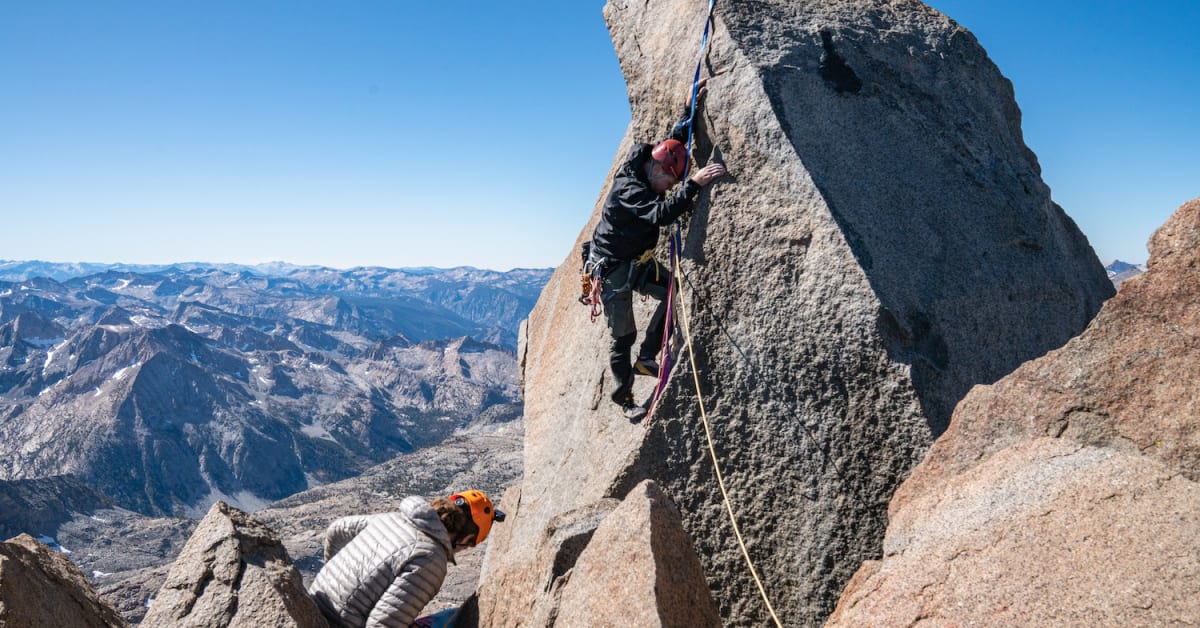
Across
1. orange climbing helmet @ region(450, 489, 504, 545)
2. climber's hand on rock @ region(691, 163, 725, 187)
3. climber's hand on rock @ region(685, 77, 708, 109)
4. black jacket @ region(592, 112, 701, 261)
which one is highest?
climber's hand on rock @ region(685, 77, 708, 109)

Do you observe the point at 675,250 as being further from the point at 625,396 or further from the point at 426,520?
the point at 426,520

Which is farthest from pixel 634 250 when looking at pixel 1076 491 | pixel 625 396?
pixel 1076 491

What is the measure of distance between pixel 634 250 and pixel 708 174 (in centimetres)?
132

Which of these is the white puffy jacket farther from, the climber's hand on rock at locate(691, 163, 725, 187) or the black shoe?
the climber's hand on rock at locate(691, 163, 725, 187)

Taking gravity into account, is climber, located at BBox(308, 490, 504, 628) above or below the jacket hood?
below

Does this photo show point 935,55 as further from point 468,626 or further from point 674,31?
point 468,626

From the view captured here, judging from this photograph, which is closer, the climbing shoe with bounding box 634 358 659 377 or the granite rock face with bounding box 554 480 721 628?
the granite rock face with bounding box 554 480 721 628

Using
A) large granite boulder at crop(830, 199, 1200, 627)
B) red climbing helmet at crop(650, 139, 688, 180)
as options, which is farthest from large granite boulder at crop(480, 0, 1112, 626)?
large granite boulder at crop(830, 199, 1200, 627)

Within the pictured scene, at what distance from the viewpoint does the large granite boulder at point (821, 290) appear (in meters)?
7.46

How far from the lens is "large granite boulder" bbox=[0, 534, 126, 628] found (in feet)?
16.3

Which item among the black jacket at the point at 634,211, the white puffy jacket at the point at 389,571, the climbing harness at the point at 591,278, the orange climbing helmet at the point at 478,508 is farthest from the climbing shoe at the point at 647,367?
the white puffy jacket at the point at 389,571

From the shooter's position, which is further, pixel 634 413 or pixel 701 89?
pixel 701 89

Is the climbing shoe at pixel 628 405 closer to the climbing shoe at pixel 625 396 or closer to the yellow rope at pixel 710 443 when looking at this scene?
the climbing shoe at pixel 625 396

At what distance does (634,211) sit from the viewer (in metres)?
8.73
